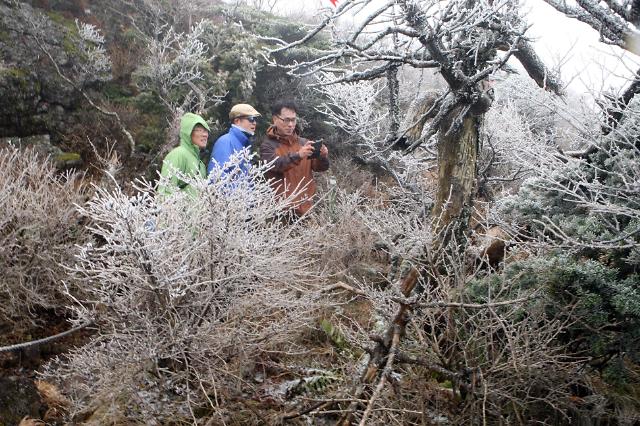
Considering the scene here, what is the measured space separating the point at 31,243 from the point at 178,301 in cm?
190

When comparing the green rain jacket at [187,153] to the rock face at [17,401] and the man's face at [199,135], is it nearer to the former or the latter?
the man's face at [199,135]

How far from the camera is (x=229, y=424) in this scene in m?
3.12

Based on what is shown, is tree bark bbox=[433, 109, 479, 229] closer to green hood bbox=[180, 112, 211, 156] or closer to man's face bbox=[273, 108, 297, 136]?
man's face bbox=[273, 108, 297, 136]

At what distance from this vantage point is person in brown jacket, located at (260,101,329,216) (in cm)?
501

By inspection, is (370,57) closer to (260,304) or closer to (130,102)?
(260,304)

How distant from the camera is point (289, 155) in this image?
4883 millimetres

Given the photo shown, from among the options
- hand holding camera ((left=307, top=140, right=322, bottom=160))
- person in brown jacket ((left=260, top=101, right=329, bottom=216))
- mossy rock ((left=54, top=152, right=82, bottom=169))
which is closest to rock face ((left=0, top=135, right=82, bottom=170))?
mossy rock ((left=54, top=152, right=82, bottom=169))

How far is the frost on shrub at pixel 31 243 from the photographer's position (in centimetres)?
405

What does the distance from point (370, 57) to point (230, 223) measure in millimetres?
1367

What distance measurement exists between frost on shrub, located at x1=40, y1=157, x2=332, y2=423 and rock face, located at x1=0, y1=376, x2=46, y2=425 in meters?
0.39

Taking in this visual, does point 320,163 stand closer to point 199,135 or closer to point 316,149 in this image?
point 316,149

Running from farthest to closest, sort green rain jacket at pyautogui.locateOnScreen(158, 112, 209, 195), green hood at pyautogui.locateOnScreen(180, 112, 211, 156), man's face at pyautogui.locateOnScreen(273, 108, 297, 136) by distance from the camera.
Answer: man's face at pyautogui.locateOnScreen(273, 108, 297, 136) → green hood at pyautogui.locateOnScreen(180, 112, 211, 156) → green rain jacket at pyautogui.locateOnScreen(158, 112, 209, 195)

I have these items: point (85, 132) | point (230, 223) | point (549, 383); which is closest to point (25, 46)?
point (85, 132)

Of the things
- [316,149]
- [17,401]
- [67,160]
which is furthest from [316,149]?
[67,160]
